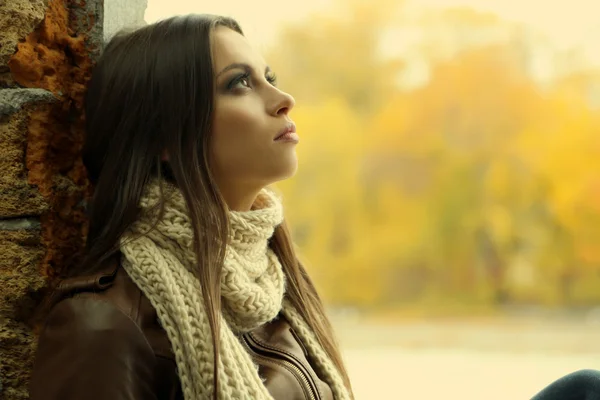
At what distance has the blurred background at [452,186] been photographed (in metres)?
2.33

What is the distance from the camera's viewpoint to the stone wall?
1.18 m

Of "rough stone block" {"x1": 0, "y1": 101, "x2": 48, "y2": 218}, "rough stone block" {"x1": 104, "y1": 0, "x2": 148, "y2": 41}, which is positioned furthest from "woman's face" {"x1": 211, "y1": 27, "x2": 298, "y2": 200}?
"rough stone block" {"x1": 0, "y1": 101, "x2": 48, "y2": 218}

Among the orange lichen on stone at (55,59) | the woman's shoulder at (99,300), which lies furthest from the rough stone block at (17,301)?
the orange lichen on stone at (55,59)

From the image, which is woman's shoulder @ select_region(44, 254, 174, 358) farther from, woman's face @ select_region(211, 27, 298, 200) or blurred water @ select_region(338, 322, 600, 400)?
blurred water @ select_region(338, 322, 600, 400)

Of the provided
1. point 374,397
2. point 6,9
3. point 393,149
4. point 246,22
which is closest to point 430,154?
point 393,149

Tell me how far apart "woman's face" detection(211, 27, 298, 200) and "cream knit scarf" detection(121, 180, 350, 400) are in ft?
0.23

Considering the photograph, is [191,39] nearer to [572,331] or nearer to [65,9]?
→ [65,9]

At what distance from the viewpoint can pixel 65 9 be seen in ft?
4.18

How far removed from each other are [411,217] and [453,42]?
0.65 metres

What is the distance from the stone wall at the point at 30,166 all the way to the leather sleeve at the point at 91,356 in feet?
0.60

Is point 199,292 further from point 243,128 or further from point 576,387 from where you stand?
point 576,387

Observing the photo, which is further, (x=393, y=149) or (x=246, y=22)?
(x=393, y=149)

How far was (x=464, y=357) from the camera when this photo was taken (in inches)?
96.0

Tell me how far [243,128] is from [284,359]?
0.39 metres
